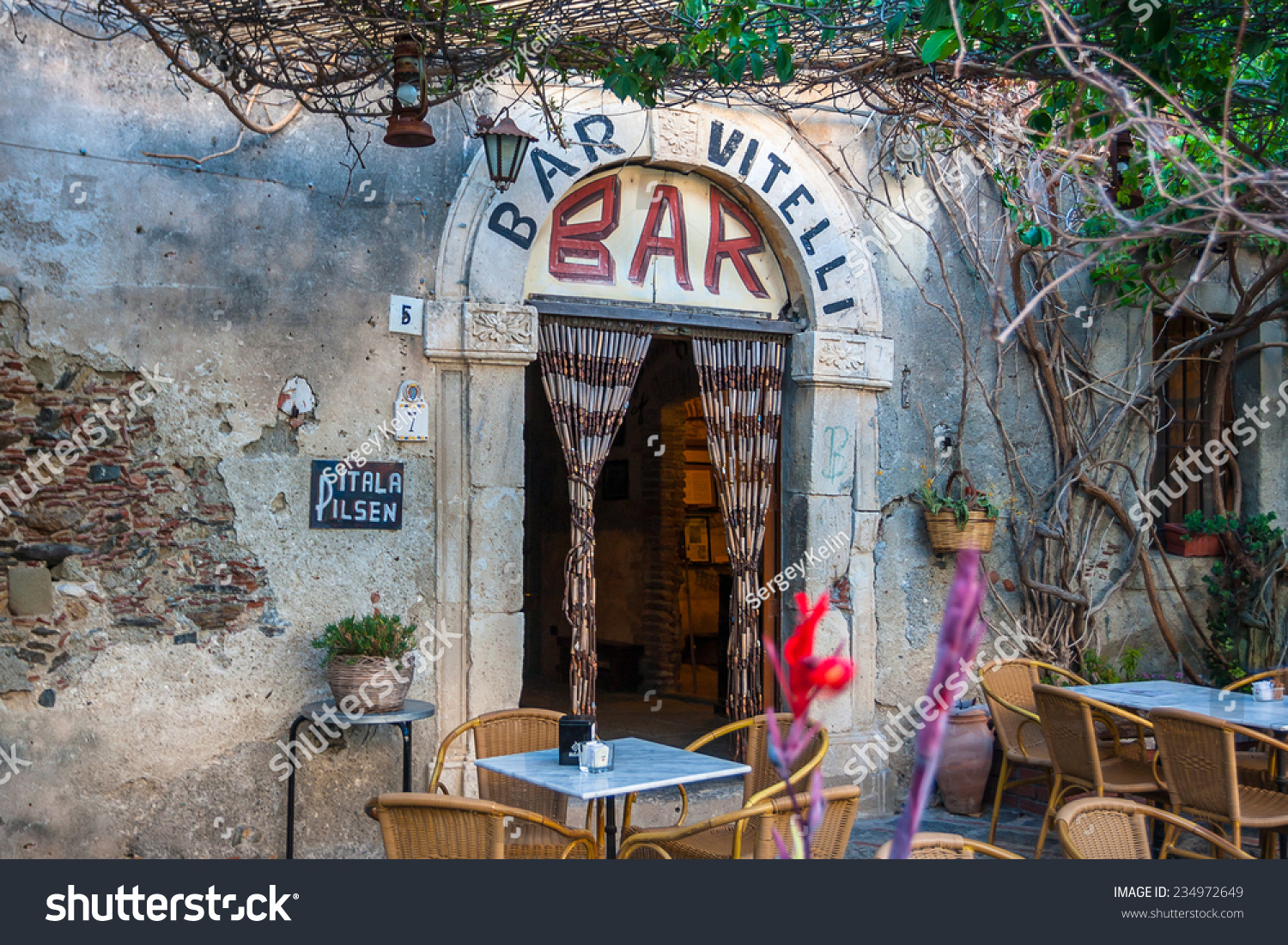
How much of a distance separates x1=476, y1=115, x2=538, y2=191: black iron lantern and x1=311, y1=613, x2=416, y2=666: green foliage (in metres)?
2.01

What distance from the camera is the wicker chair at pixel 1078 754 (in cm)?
471

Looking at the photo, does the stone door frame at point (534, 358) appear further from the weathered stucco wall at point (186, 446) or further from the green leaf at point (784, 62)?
the green leaf at point (784, 62)

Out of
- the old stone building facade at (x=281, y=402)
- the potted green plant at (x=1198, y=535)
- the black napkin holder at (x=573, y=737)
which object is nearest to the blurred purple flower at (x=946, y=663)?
the black napkin holder at (x=573, y=737)

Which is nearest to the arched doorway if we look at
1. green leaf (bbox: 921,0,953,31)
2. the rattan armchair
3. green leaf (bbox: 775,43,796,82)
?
the rattan armchair

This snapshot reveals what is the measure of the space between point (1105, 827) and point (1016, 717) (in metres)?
2.89

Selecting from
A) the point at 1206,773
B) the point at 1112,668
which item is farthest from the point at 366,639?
the point at 1112,668

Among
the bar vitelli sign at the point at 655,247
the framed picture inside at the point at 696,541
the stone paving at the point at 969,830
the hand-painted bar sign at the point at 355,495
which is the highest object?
the bar vitelli sign at the point at 655,247

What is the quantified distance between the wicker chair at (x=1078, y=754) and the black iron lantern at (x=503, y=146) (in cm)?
315

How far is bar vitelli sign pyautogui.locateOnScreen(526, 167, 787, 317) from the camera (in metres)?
5.89

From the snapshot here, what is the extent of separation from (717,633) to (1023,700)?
12.8 ft

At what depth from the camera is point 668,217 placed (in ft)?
20.2

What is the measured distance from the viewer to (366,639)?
4.91 m

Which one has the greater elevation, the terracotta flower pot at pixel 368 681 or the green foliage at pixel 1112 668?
the terracotta flower pot at pixel 368 681
